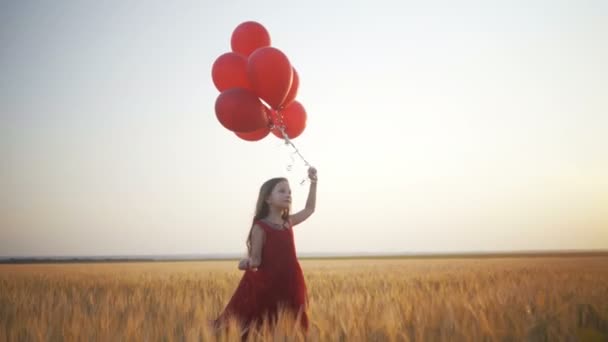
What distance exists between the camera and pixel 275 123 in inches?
164

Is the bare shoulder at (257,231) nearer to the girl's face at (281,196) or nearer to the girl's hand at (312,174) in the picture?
the girl's face at (281,196)

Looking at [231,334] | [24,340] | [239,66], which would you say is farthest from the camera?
[239,66]

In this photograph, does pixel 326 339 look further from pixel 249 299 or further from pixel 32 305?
pixel 32 305

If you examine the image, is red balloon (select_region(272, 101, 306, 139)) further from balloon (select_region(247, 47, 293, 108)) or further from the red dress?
the red dress

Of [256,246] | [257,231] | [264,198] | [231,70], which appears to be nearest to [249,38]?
[231,70]

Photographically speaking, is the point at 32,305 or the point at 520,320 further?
the point at 32,305

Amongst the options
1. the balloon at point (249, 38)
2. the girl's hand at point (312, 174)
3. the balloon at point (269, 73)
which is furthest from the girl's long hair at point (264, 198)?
the balloon at point (249, 38)

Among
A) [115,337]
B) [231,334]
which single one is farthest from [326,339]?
[115,337]

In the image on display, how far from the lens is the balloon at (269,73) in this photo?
3736 mm

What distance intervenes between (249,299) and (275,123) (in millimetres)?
1551

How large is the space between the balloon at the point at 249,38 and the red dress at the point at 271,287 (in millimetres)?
1728

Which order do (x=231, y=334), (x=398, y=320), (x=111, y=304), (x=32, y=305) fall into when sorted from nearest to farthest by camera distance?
(x=231, y=334) < (x=398, y=320) < (x=32, y=305) < (x=111, y=304)

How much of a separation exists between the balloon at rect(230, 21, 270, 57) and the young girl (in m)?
1.44

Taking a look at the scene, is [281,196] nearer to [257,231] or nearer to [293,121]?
[257,231]
